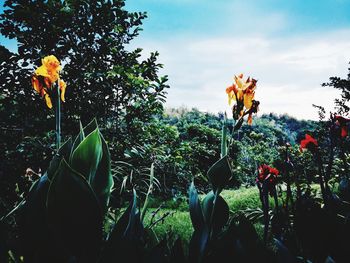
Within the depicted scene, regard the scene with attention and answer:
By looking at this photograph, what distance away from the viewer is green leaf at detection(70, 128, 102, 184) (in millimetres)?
849

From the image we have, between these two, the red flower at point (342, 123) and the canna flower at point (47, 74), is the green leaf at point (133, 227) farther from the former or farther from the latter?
the red flower at point (342, 123)

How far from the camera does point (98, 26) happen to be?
2756 millimetres

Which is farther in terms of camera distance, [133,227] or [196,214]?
[196,214]

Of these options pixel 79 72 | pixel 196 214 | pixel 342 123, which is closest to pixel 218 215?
pixel 196 214

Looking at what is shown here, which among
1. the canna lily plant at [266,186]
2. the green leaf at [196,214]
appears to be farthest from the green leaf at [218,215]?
the canna lily plant at [266,186]

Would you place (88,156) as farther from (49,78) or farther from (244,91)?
(244,91)

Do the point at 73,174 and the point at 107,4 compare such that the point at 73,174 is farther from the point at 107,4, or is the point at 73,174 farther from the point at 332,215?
the point at 107,4

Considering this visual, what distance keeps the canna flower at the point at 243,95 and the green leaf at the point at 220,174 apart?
339mm

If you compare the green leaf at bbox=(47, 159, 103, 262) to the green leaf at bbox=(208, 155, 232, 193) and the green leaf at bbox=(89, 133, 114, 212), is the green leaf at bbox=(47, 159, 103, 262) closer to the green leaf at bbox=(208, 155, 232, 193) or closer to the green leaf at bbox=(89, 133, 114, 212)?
the green leaf at bbox=(89, 133, 114, 212)

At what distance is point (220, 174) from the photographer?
865 mm

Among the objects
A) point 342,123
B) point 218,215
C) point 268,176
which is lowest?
point 218,215

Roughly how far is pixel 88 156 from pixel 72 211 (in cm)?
22

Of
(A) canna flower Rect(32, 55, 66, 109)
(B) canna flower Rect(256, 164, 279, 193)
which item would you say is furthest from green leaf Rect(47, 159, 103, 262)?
(B) canna flower Rect(256, 164, 279, 193)

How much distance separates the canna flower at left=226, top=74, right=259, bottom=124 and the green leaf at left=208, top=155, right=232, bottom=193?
0.34 m
